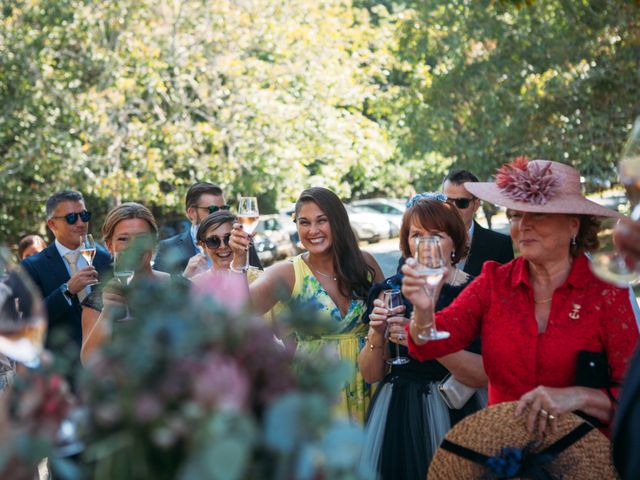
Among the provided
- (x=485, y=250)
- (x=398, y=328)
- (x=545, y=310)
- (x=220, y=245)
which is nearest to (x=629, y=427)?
(x=545, y=310)

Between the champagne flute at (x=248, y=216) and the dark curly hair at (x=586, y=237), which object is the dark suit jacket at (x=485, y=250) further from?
the dark curly hair at (x=586, y=237)

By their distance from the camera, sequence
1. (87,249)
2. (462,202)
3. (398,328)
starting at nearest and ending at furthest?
(398,328), (87,249), (462,202)

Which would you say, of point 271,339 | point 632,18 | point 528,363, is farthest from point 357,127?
point 271,339

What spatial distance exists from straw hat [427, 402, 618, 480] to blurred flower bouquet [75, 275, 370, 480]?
4.63 ft

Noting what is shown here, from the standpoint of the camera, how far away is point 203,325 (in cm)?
159

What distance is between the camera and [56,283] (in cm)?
618

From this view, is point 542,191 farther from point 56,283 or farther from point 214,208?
point 214,208

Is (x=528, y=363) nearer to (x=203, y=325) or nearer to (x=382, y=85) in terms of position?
(x=203, y=325)

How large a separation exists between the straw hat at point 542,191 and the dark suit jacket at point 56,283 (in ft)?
10.4

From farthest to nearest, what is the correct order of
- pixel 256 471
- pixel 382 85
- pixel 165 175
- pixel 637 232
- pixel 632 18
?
pixel 382 85 → pixel 165 175 → pixel 632 18 → pixel 637 232 → pixel 256 471

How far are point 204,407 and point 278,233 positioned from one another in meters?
27.6

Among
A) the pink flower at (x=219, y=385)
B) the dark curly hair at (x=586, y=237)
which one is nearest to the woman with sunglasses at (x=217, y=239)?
the dark curly hair at (x=586, y=237)

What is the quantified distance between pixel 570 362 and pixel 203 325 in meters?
2.15

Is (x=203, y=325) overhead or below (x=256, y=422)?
overhead
